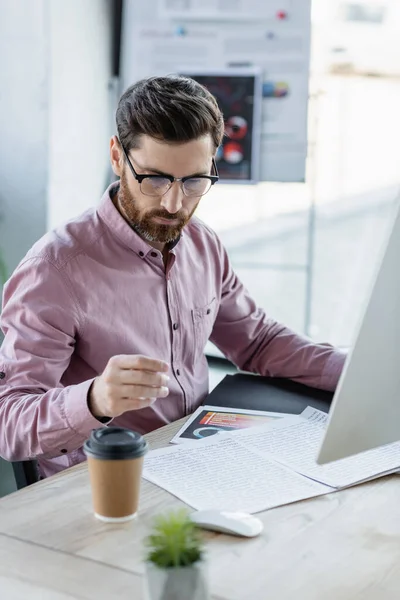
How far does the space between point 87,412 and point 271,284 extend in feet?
5.86

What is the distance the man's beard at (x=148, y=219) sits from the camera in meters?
1.75

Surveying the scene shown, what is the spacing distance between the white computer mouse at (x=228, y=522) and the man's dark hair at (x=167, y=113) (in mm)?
788

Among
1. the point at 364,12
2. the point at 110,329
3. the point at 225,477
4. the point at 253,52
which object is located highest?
the point at 364,12

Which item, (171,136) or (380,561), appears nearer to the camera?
(380,561)

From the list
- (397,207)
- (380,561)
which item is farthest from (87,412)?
(397,207)

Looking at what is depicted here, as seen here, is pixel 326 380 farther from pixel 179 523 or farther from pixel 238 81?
pixel 238 81

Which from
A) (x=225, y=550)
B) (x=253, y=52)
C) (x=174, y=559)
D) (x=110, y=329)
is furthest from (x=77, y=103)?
(x=174, y=559)

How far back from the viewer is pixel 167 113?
171cm

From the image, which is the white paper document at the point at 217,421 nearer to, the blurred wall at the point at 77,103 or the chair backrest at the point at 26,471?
the chair backrest at the point at 26,471

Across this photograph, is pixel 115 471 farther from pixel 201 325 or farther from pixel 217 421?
pixel 201 325

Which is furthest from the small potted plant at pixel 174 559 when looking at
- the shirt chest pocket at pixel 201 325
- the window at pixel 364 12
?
the window at pixel 364 12

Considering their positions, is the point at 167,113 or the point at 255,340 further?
the point at 255,340

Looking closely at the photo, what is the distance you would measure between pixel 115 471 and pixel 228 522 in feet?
0.55

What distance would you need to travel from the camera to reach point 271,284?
3127 millimetres
